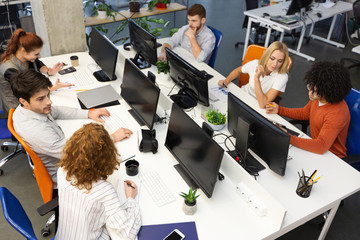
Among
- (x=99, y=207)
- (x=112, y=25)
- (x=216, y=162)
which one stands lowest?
(x=112, y=25)

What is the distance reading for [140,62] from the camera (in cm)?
373

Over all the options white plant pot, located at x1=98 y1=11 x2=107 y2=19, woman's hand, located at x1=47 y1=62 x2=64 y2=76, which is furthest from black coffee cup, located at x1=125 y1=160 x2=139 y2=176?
white plant pot, located at x1=98 y1=11 x2=107 y2=19

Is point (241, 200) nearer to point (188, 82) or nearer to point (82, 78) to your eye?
point (188, 82)

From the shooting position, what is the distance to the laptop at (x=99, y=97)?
2975 mm

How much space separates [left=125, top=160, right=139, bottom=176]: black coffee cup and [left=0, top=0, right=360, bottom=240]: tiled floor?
3.52 ft

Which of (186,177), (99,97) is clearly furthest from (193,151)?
(99,97)

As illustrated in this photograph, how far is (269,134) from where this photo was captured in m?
2.16

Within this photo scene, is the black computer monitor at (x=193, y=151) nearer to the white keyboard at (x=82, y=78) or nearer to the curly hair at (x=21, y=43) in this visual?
the white keyboard at (x=82, y=78)

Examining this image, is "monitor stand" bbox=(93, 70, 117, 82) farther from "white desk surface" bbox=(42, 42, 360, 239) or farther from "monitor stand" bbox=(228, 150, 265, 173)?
"monitor stand" bbox=(228, 150, 265, 173)

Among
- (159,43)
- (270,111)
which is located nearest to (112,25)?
(159,43)

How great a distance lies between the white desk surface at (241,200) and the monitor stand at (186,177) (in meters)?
0.04

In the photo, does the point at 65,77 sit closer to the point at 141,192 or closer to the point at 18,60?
the point at 18,60

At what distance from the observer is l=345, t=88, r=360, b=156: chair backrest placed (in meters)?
A: 2.70

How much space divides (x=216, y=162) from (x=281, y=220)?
49 cm
